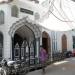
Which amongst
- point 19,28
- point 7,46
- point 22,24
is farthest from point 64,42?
point 7,46

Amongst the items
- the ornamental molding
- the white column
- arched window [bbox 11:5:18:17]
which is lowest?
the white column

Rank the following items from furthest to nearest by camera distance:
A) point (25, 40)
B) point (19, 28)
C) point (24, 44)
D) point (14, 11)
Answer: point (19, 28) → point (25, 40) → point (24, 44) → point (14, 11)

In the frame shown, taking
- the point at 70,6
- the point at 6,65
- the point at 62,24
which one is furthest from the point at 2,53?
the point at 70,6

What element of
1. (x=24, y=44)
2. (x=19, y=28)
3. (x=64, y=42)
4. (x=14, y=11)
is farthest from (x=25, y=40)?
(x=64, y=42)

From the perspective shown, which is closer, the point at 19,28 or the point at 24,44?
the point at 24,44

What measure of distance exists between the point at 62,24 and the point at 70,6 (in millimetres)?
1389

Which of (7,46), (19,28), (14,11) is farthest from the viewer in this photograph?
(19,28)

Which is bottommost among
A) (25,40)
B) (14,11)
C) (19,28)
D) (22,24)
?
(25,40)

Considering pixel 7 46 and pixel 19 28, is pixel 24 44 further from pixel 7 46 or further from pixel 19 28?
pixel 19 28

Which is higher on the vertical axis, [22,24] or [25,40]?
[22,24]

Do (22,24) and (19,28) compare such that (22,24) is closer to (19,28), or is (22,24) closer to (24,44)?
(19,28)

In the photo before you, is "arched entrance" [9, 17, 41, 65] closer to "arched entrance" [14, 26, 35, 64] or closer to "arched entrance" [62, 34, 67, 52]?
"arched entrance" [14, 26, 35, 64]

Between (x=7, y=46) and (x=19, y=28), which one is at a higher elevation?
(x=19, y=28)

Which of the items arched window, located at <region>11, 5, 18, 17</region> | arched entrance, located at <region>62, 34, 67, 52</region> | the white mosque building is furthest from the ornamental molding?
arched entrance, located at <region>62, 34, 67, 52</region>
